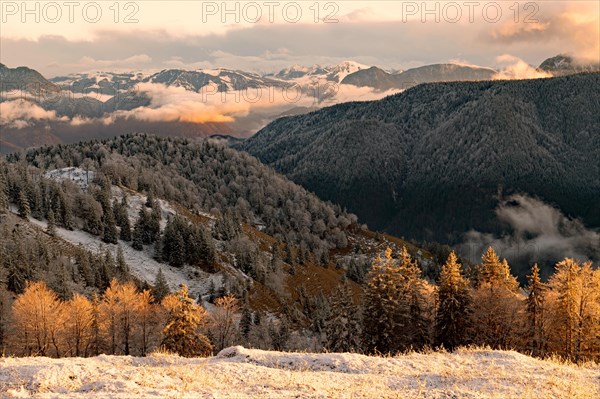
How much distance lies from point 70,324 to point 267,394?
204ft

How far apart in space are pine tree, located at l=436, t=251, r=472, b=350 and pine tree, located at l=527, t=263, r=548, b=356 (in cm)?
711

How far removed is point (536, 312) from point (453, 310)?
9.70m

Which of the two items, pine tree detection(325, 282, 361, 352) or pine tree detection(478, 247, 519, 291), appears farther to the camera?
pine tree detection(325, 282, 361, 352)

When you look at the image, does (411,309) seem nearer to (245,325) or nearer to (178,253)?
(245,325)

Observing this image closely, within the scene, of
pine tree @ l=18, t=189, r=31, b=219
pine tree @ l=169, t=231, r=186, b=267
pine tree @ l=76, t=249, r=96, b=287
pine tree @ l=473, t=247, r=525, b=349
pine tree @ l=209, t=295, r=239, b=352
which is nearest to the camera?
pine tree @ l=473, t=247, r=525, b=349

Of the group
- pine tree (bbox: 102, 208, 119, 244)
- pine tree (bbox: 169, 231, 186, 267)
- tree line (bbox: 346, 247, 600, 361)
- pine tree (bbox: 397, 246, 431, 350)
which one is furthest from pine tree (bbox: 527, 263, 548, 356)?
pine tree (bbox: 102, 208, 119, 244)

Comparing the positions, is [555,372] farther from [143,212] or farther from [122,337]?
[143,212]

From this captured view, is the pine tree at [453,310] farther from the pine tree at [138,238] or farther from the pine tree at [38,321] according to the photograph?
the pine tree at [138,238]

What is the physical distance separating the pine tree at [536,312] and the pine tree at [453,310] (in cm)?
711

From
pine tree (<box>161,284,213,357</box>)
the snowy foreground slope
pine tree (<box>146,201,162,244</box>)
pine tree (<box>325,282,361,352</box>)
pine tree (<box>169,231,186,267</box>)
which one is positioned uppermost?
the snowy foreground slope

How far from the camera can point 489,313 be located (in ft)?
186

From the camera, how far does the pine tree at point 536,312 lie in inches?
2111

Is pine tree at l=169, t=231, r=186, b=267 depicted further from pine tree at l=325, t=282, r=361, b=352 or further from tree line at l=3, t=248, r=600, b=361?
pine tree at l=325, t=282, r=361, b=352

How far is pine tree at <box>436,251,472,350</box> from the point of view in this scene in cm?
5616
